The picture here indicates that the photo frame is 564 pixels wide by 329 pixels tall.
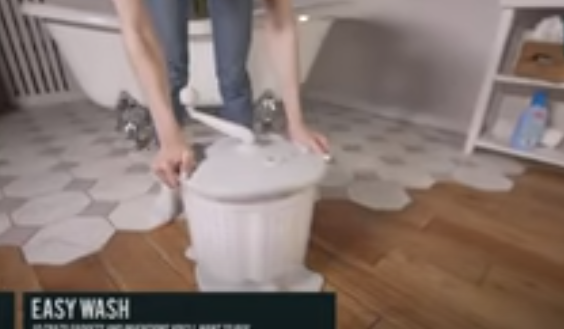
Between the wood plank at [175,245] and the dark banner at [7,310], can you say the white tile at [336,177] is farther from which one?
the dark banner at [7,310]

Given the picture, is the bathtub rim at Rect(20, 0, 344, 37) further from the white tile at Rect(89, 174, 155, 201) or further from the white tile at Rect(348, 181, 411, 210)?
the white tile at Rect(348, 181, 411, 210)

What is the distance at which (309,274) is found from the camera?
2.41ft

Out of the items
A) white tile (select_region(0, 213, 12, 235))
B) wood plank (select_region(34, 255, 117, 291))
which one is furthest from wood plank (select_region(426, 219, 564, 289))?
white tile (select_region(0, 213, 12, 235))

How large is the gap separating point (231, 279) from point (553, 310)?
543 millimetres

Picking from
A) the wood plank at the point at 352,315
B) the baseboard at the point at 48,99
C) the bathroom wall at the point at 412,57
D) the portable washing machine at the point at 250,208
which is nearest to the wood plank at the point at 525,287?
the wood plank at the point at 352,315

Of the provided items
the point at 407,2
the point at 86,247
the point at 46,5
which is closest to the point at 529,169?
the point at 407,2

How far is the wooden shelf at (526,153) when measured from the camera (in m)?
1.12

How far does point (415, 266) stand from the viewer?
0.76 metres

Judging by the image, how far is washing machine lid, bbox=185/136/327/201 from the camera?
0.56 meters

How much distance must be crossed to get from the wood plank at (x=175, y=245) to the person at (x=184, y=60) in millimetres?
236

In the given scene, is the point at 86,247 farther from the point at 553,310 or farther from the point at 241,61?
the point at 553,310

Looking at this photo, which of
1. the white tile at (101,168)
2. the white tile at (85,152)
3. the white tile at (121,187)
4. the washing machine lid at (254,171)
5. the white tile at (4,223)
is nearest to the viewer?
the washing machine lid at (254,171)

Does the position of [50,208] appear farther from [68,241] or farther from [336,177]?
[336,177]

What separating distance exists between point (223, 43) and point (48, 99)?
4.50 ft
